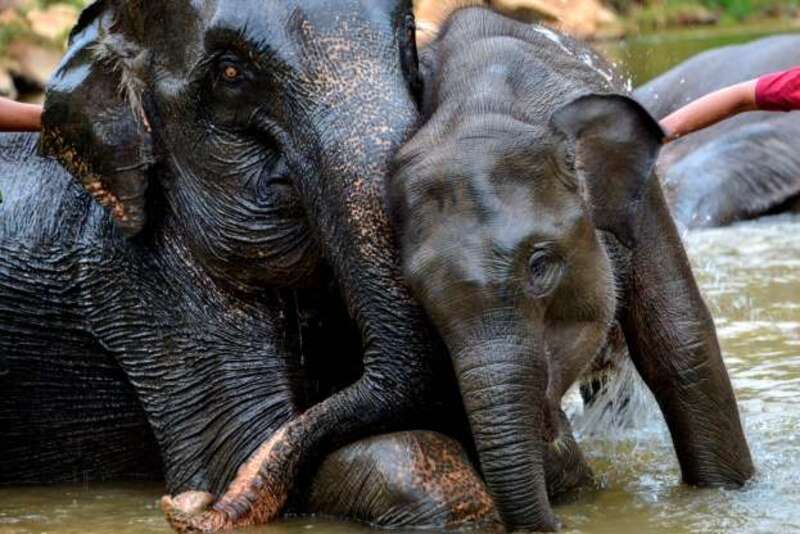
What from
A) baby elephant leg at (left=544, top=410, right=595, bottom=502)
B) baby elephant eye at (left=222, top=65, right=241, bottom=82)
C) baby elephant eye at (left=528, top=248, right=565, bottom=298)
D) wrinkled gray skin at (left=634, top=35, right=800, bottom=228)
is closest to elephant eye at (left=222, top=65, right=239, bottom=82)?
baby elephant eye at (left=222, top=65, right=241, bottom=82)

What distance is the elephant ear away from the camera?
597 cm

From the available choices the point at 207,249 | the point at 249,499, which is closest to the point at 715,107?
the point at 207,249

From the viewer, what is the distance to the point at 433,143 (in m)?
5.20

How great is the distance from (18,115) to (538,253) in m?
2.02

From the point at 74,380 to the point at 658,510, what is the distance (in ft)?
6.02

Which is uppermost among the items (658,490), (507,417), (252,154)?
(252,154)

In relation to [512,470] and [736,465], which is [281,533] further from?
[736,465]

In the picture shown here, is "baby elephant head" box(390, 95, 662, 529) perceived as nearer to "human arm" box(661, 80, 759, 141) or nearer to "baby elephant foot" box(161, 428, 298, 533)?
"baby elephant foot" box(161, 428, 298, 533)

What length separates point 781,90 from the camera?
6434mm

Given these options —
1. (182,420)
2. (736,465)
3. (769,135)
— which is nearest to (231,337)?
(182,420)

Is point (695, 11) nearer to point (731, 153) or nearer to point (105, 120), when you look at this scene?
point (731, 153)

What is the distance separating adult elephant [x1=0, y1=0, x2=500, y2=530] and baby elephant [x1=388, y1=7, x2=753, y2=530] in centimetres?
22

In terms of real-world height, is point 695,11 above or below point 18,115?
above

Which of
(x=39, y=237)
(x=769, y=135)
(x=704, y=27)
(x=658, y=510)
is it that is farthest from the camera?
(x=704, y=27)
